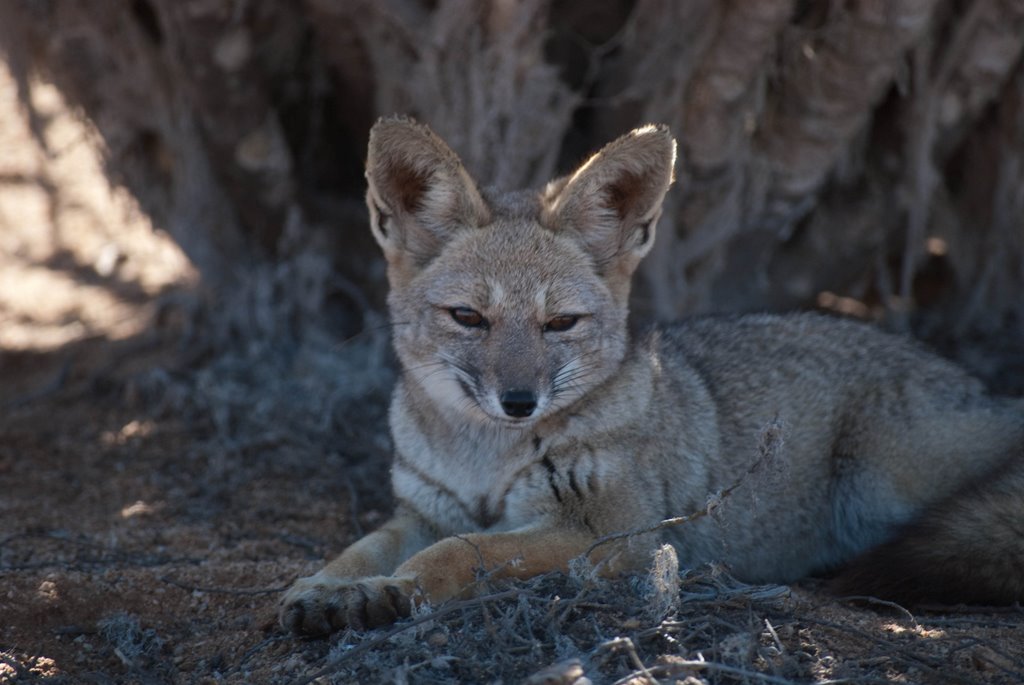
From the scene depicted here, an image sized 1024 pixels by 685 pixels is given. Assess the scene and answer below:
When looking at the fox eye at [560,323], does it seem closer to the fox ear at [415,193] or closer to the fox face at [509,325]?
the fox face at [509,325]

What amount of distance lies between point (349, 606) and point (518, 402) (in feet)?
3.44

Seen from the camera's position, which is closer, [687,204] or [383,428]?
[383,428]

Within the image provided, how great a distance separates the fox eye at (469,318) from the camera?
189 inches

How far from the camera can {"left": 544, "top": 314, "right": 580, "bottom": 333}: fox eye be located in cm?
480

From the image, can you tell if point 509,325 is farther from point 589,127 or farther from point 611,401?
point 589,127

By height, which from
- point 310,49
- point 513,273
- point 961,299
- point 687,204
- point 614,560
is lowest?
point 961,299

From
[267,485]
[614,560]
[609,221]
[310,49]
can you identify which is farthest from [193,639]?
[310,49]

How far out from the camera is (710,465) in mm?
5305

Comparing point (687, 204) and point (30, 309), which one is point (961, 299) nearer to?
point (687, 204)

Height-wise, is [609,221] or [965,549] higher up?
[609,221]

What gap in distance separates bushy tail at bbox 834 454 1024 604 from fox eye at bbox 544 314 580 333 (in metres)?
1.62

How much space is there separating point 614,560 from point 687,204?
396 cm

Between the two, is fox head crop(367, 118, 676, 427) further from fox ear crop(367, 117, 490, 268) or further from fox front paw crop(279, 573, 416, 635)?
fox front paw crop(279, 573, 416, 635)

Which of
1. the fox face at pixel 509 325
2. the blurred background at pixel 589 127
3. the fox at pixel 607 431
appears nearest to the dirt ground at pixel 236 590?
the fox at pixel 607 431
